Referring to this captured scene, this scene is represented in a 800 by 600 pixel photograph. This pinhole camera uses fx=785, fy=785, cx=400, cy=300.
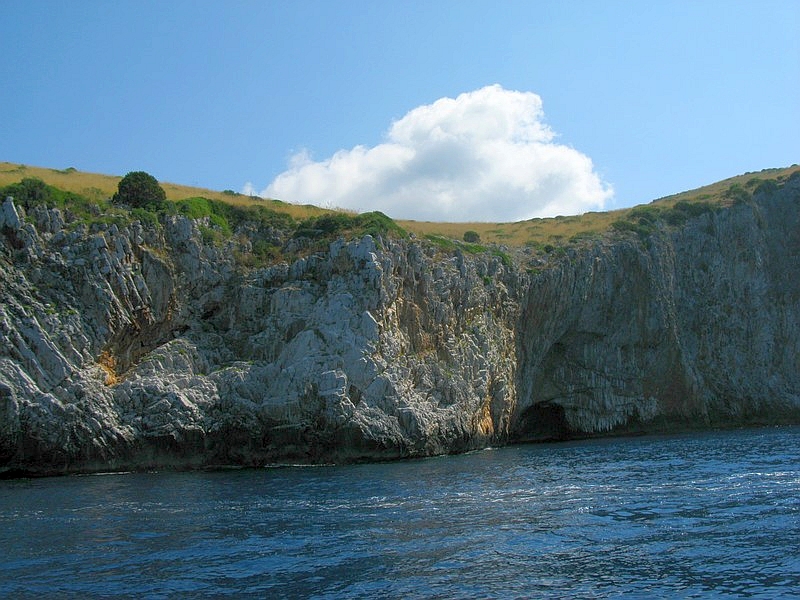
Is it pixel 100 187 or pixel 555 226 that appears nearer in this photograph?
pixel 100 187

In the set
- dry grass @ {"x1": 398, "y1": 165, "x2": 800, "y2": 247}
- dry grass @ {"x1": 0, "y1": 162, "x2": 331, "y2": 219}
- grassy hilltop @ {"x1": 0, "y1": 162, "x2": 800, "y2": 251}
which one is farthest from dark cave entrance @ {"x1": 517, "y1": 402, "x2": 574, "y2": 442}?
dry grass @ {"x1": 0, "y1": 162, "x2": 331, "y2": 219}

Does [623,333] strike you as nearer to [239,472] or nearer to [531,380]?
[531,380]

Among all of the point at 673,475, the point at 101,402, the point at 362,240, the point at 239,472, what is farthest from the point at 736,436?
the point at 101,402

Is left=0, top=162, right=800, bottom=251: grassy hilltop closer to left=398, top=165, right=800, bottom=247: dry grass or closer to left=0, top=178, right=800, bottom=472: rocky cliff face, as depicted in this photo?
left=398, top=165, right=800, bottom=247: dry grass

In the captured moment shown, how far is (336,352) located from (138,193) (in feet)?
59.3

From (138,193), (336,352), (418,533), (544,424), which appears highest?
(138,193)

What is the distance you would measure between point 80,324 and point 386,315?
17500 mm

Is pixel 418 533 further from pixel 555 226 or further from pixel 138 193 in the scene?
pixel 555 226

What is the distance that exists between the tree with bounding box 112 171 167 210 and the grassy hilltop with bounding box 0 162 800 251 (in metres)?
1.06

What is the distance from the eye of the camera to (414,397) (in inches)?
1832

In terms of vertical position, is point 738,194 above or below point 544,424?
above

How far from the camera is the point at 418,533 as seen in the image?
891 inches

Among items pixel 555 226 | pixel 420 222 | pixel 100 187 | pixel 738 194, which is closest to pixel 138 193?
pixel 100 187

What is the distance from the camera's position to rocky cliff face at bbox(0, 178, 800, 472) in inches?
1649
